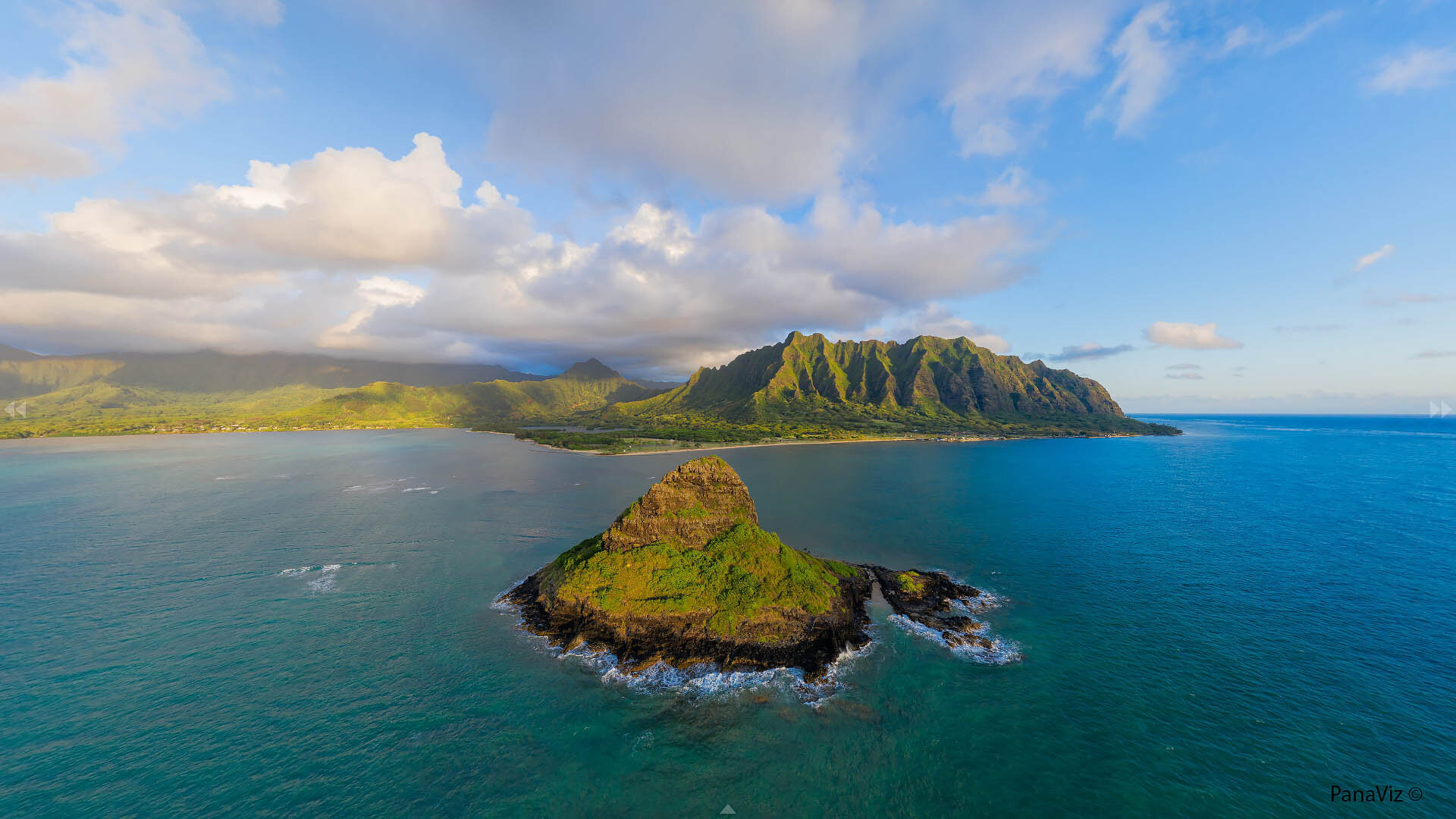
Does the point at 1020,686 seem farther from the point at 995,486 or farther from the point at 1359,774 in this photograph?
the point at 995,486

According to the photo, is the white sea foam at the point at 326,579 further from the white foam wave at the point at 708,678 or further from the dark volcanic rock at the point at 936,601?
the dark volcanic rock at the point at 936,601

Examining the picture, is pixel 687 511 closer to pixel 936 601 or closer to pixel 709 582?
pixel 709 582

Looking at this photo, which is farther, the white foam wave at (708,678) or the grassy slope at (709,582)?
the grassy slope at (709,582)

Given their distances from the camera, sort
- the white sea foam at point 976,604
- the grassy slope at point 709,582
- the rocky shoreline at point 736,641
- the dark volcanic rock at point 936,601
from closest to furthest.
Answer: the rocky shoreline at point 736,641
the grassy slope at point 709,582
the dark volcanic rock at point 936,601
the white sea foam at point 976,604

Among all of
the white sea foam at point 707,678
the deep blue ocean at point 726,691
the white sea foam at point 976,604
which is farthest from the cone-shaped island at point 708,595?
the deep blue ocean at point 726,691

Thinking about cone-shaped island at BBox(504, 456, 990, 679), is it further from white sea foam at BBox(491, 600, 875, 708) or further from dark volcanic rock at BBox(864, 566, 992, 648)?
white sea foam at BBox(491, 600, 875, 708)

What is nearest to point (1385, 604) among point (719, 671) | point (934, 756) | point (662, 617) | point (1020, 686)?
point (1020, 686)

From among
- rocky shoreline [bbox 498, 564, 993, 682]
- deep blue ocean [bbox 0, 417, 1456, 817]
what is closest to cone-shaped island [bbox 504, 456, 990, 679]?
rocky shoreline [bbox 498, 564, 993, 682]
